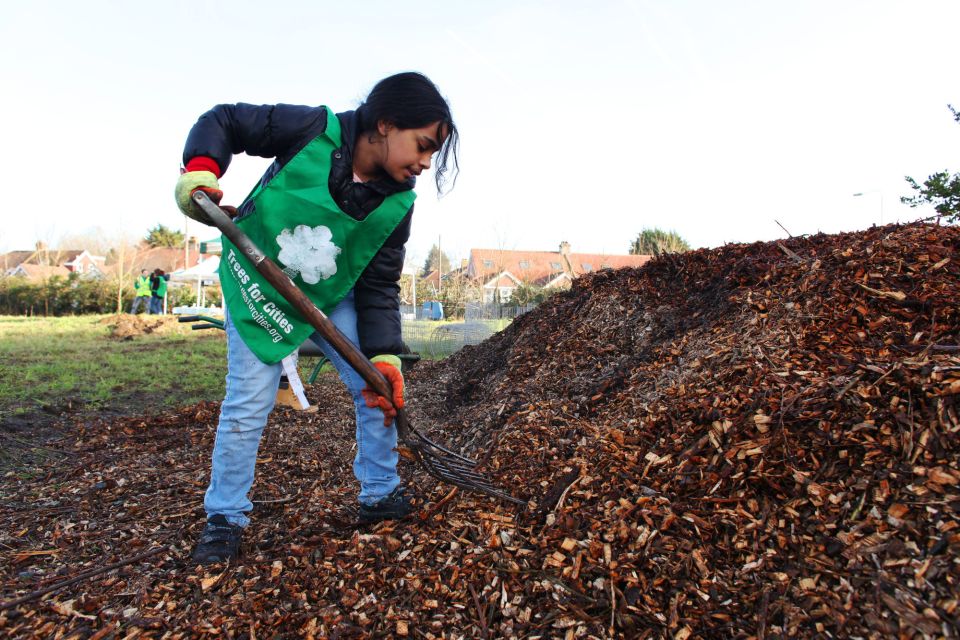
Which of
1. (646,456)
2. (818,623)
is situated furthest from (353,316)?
(818,623)

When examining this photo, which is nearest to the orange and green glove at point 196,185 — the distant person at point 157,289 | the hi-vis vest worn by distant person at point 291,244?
the hi-vis vest worn by distant person at point 291,244

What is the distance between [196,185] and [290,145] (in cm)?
34

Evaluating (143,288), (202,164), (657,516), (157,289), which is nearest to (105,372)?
(202,164)

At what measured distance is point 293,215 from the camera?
186 centimetres

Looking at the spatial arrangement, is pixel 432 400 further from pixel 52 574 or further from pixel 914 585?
pixel 914 585

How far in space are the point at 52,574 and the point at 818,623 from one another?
212 cm

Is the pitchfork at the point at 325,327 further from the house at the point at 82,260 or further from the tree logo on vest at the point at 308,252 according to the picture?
the house at the point at 82,260

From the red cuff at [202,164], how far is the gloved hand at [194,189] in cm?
3

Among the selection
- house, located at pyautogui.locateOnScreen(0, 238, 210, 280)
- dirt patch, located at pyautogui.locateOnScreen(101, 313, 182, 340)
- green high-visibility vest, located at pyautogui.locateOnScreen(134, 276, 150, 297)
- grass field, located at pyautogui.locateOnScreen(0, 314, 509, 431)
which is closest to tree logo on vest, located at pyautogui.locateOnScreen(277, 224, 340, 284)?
grass field, located at pyautogui.locateOnScreen(0, 314, 509, 431)

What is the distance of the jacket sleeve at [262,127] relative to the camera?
5.99 ft

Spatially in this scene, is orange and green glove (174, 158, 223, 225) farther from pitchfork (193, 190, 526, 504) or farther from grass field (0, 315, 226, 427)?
grass field (0, 315, 226, 427)

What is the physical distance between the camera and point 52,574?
1.81 metres

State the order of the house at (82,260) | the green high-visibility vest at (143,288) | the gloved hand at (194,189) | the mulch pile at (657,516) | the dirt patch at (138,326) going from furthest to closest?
the house at (82,260), the green high-visibility vest at (143,288), the dirt patch at (138,326), the gloved hand at (194,189), the mulch pile at (657,516)

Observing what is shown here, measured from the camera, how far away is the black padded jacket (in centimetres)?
180
